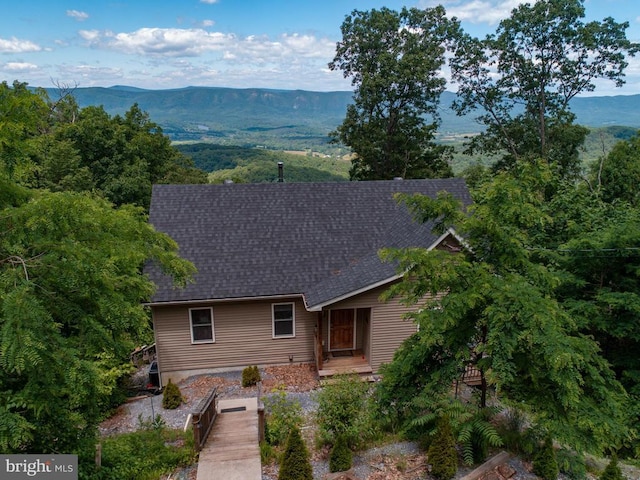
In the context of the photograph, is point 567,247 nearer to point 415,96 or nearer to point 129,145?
point 415,96

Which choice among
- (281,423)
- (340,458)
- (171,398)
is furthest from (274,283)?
(340,458)

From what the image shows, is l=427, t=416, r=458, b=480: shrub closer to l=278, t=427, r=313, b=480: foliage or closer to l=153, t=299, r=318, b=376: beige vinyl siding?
l=278, t=427, r=313, b=480: foliage

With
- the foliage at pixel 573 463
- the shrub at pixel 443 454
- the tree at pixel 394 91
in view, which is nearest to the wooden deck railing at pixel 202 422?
the shrub at pixel 443 454

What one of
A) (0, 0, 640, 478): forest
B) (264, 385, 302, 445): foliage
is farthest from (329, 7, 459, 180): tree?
(264, 385, 302, 445): foliage

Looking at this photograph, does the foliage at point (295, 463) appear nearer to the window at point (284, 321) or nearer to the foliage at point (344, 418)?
the foliage at point (344, 418)

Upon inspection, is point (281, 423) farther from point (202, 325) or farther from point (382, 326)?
point (202, 325)
